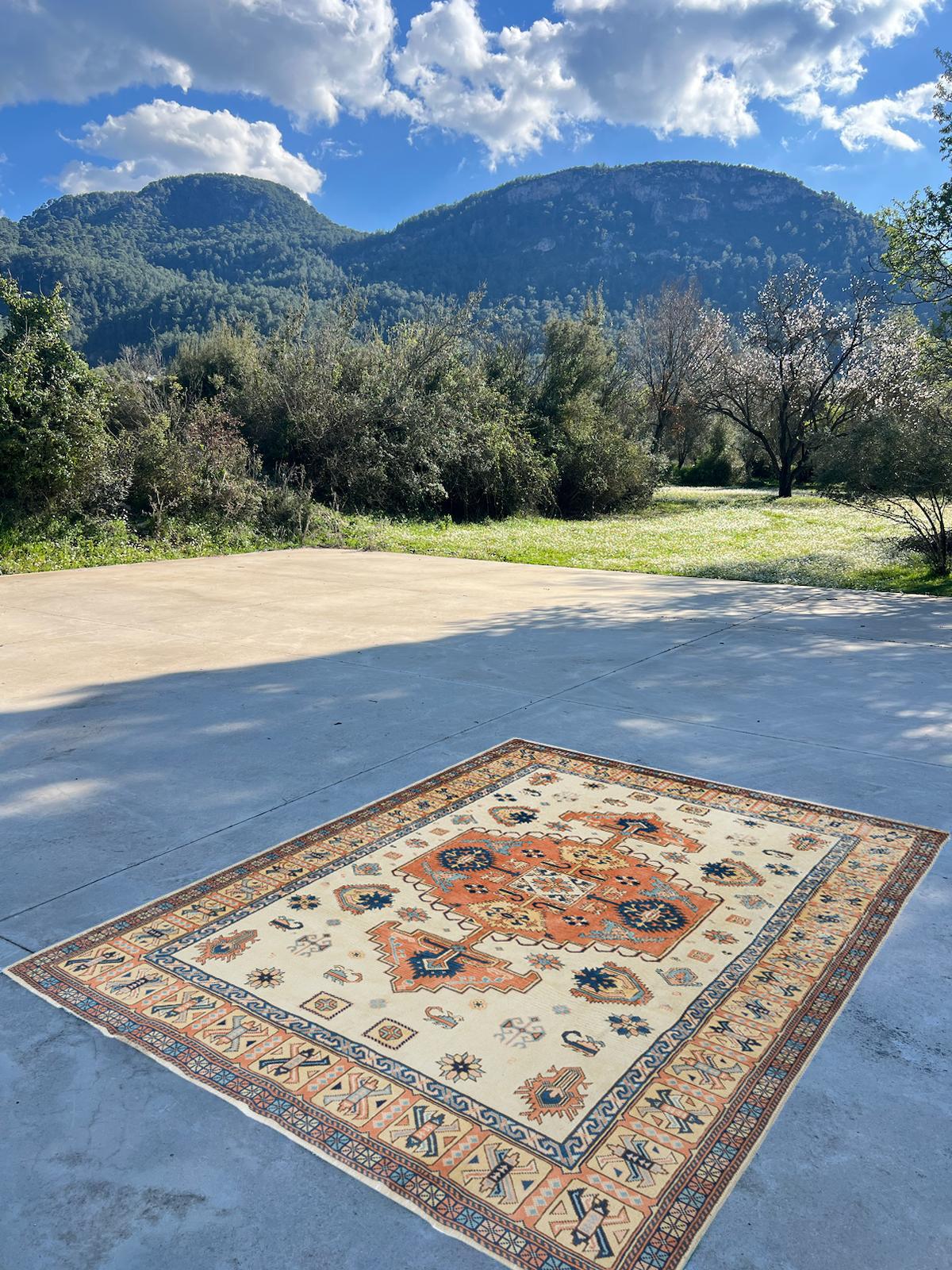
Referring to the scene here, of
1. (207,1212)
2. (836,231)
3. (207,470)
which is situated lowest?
(207,1212)

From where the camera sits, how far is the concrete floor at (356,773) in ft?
5.44

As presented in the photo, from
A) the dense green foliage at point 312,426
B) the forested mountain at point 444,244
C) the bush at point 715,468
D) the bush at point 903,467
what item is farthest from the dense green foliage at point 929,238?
the forested mountain at point 444,244

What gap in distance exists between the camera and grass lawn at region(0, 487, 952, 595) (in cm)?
1098

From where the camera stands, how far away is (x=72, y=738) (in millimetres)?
4461

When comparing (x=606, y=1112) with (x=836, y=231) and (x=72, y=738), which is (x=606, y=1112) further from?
(x=836, y=231)

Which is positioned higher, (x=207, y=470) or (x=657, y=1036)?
(x=207, y=470)

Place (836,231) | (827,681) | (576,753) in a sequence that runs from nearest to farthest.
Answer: (576,753)
(827,681)
(836,231)

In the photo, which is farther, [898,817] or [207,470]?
[207,470]

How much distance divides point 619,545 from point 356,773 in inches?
434

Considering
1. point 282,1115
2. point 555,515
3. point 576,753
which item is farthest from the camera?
point 555,515

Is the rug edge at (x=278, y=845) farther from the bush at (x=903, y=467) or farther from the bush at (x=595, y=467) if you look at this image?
the bush at (x=595, y=467)

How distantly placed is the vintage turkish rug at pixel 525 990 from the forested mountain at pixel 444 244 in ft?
98.9

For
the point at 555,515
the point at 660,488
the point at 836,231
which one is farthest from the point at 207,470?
the point at 836,231

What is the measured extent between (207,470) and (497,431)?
6.10 m
